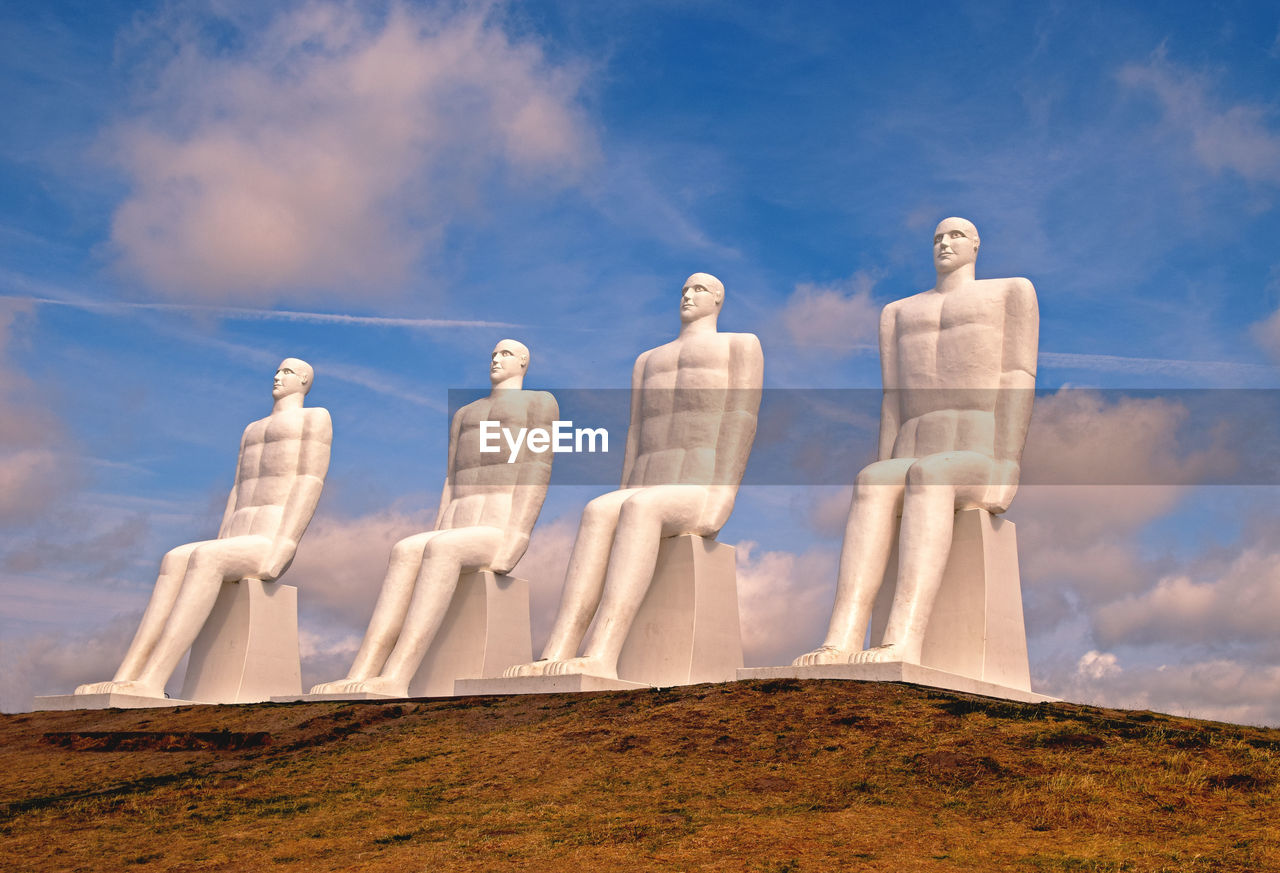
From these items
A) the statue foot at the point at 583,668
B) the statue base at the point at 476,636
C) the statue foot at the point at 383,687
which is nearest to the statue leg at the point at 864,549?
the statue foot at the point at 583,668

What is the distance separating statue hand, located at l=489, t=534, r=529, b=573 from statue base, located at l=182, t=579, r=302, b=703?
12.3 feet

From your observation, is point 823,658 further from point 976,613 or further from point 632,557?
point 632,557

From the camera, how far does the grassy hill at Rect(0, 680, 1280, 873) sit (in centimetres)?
951

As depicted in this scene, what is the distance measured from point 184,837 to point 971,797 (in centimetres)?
596

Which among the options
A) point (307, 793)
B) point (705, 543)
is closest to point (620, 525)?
point (705, 543)

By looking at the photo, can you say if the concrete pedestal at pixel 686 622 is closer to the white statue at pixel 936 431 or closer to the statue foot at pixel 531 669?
the statue foot at pixel 531 669

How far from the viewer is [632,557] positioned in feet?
52.3

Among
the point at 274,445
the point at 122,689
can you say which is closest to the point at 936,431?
the point at 274,445

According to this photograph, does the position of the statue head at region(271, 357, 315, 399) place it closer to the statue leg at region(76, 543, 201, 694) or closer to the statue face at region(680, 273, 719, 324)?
the statue leg at region(76, 543, 201, 694)

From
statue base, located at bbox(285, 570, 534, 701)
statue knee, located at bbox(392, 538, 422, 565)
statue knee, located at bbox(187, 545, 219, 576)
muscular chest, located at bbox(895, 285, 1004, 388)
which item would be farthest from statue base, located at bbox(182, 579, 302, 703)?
muscular chest, located at bbox(895, 285, 1004, 388)

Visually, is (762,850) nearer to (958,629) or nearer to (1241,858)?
(1241,858)

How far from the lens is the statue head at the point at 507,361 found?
19.1 metres

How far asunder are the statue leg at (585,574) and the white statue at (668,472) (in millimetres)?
12

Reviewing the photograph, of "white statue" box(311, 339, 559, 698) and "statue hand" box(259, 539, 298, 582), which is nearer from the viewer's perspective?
"white statue" box(311, 339, 559, 698)
